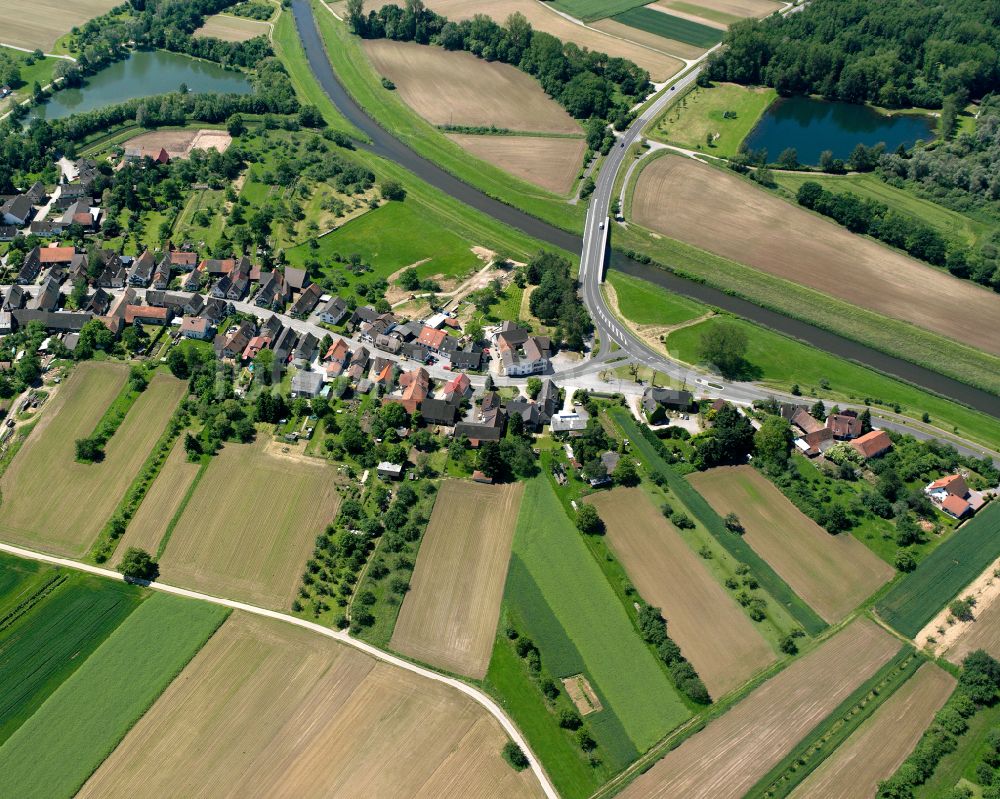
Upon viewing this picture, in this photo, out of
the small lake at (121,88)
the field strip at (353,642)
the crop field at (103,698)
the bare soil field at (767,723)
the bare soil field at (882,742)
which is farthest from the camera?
the small lake at (121,88)

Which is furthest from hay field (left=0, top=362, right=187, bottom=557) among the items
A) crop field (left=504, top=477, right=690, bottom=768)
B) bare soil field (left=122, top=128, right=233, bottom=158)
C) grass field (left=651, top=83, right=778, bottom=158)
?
grass field (left=651, top=83, right=778, bottom=158)

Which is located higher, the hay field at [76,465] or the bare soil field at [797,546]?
the bare soil field at [797,546]

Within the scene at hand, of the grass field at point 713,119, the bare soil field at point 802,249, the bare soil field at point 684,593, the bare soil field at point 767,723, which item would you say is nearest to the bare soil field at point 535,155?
the bare soil field at point 802,249

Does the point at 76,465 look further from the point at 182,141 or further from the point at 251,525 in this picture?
the point at 182,141

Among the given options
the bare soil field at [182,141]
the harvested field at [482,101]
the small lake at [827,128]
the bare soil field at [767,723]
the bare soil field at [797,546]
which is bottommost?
the bare soil field at [767,723]

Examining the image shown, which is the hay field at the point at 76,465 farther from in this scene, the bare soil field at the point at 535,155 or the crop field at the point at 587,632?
the bare soil field at the point at 535,155

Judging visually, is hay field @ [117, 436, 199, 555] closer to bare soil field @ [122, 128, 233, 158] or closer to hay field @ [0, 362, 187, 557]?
hay field @ [0, 362, 187, 557]
